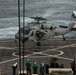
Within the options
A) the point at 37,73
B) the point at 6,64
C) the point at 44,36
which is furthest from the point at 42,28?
the point at 37,73

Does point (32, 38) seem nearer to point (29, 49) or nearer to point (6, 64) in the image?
point (29, 49)

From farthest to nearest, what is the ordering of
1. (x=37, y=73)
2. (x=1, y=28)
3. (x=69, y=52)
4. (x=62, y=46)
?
(x=1, y=28), (x=62, y=46), (x=69, y=52), (x=37, y=73)

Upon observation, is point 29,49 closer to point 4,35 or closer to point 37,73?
point 37,73

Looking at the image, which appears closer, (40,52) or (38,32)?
(40,52)

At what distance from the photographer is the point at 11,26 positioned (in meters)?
39.6

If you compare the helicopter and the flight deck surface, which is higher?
the helicopter

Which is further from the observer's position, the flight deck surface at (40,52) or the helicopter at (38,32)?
the helicopter at (38,32)

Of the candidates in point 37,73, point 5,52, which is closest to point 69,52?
point 5,52

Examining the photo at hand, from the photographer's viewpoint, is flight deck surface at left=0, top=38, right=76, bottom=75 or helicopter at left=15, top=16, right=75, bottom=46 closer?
flight deck surface at left=0, top=38, right=76, bottom=75

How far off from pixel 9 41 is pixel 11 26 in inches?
463

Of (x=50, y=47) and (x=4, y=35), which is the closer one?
(x=50, y=47)

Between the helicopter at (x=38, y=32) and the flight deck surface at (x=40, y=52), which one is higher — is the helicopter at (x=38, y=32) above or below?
above

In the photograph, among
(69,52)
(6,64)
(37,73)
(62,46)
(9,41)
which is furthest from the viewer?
(9,41)

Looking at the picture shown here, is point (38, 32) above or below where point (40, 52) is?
above
